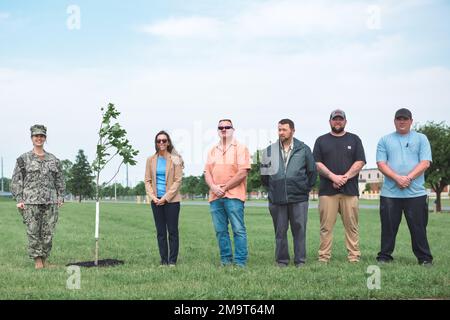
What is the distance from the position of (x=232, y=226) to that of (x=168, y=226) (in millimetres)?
1066

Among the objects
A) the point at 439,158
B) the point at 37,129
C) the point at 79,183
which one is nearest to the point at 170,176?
the point at 37,129

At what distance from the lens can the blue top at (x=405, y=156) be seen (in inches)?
343

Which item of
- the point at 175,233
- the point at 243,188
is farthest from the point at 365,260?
the point at 175,233

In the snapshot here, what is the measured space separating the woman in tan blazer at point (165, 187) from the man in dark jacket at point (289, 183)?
144cm

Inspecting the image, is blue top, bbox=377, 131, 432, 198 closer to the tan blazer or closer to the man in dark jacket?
the man in dark jacket

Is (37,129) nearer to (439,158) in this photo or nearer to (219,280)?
(219,280)

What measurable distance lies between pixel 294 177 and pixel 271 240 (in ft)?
18.8

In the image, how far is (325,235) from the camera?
898 cm

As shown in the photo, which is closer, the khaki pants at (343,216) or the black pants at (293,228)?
the black pants at (293,228)

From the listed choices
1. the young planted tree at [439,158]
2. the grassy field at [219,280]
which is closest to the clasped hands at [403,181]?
the grassy field at [219,280]

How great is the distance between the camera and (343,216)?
29.5 feet

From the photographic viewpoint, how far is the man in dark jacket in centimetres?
855

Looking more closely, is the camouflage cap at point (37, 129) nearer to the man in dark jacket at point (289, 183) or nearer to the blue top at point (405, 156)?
the man in dark jacket at point (289, 183)
